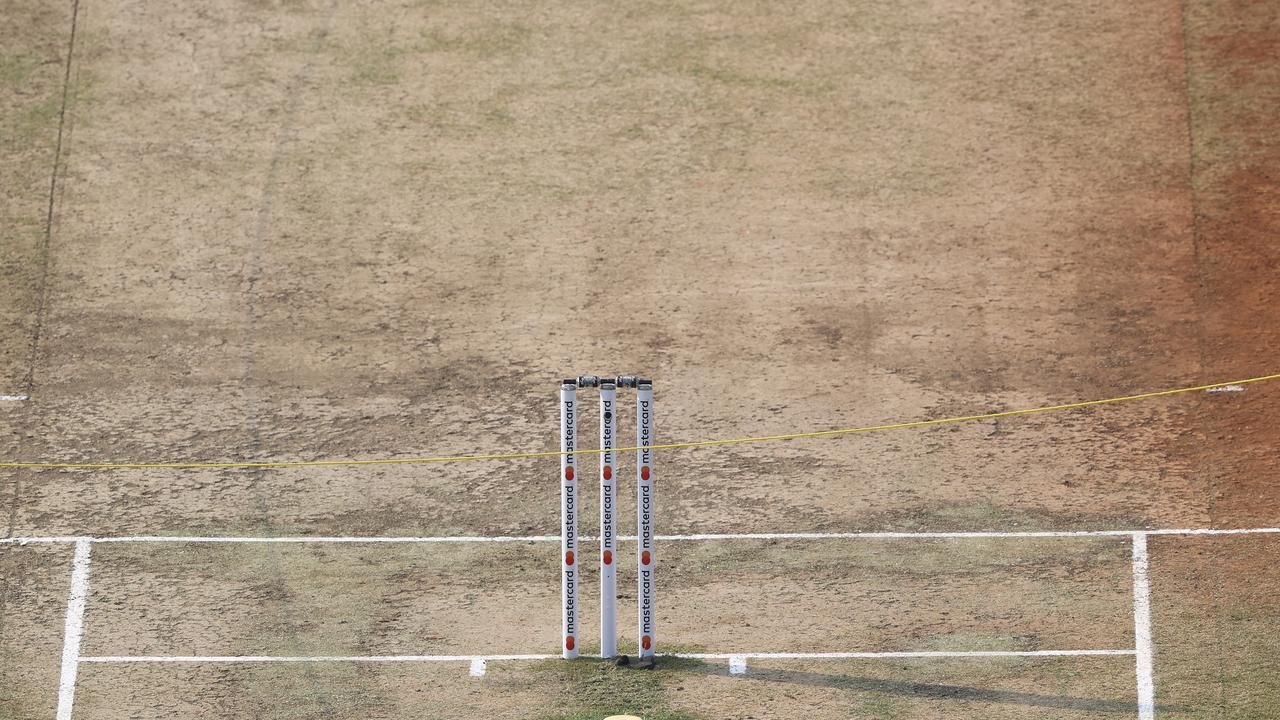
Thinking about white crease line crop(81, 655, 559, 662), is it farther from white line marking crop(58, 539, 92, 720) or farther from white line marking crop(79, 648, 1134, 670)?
white line marking crop(58, 539, 92, 720)

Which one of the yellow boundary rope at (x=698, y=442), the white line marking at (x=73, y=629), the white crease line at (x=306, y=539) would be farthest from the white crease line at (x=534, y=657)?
the yellow boundary rope at (x=698, y=442)

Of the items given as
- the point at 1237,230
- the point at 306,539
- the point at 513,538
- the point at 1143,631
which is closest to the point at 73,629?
the point at 306,539

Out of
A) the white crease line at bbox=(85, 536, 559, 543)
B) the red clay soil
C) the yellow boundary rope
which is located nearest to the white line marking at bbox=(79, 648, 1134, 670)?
the white crease line at bbox=(85, 536, 559, 543)

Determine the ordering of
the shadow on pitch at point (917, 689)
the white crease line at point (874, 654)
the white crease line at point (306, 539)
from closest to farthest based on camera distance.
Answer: the shadow on pitch at point (917, 689) < the white crease line at point (874, 654) < the white crease line at point (306, 539)

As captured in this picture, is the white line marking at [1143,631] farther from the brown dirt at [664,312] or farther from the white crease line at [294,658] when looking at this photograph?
the white crease line at [294,658]

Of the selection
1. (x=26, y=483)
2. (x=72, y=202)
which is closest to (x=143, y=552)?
(x=26, y=483)

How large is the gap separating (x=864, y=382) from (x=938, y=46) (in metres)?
5.86

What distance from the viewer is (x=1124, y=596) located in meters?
15.4

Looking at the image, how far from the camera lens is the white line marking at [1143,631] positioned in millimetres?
14219

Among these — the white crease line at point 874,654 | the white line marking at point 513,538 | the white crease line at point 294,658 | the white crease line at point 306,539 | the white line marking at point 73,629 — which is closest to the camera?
the white line marking at point 73,629

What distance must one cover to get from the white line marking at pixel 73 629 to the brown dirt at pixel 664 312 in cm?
14

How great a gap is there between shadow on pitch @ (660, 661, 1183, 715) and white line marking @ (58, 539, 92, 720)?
4462 mm

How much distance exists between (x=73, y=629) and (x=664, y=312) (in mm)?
6707

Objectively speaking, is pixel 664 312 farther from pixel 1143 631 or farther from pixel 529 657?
pixel 1143 631
